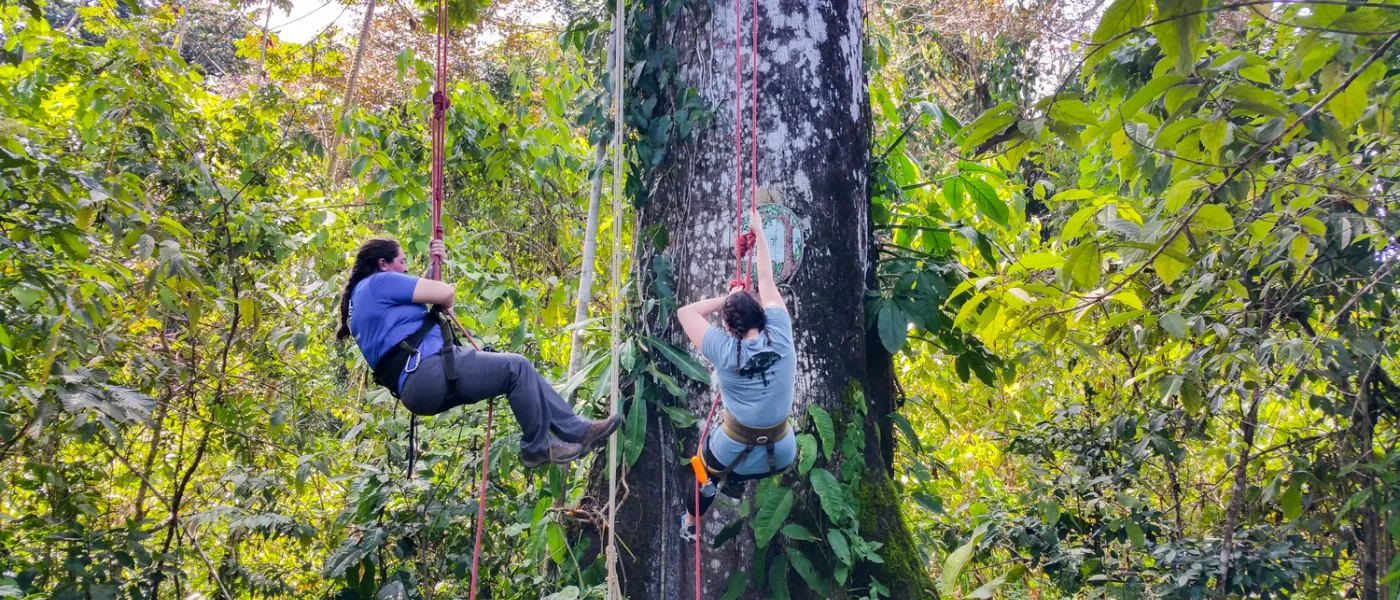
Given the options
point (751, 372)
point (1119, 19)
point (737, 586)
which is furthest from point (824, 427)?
point (1119, 19)

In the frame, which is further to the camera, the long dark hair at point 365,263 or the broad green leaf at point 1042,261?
the long dark hair at point 365,263

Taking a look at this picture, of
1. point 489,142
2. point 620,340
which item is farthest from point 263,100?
point 620,340

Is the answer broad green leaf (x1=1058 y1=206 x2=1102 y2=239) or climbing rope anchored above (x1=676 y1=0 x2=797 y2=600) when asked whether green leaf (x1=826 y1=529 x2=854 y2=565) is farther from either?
broad green leaf (x1=1058 y1=206 x2=1102 y2=239)

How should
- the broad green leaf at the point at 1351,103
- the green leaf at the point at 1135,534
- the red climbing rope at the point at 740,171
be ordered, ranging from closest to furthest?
the broad green leaf at the point at 1351,103
the red climbing rope at the point at 740,171
the green leaf at the point at 1135,534

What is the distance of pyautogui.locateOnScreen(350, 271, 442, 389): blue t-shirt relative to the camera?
9.30 feet

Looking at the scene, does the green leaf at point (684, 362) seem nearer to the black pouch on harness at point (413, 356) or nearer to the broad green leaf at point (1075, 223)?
the black pouch on harness at point (413, 356)

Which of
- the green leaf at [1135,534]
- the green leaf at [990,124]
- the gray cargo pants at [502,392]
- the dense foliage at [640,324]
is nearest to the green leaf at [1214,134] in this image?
the dense foliage at [640,324]

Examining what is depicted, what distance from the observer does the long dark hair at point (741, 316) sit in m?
2.63

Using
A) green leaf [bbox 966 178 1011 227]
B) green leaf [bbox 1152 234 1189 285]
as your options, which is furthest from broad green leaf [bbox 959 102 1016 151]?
green leaf [bbox 966 178 1011 227]

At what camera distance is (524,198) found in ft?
16.9

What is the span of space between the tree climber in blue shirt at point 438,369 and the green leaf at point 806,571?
2.41 feet

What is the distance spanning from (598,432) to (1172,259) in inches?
73.1

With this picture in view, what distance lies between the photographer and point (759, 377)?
8.80 feet

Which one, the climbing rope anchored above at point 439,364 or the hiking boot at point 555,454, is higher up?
the climbing rope anchored above at point 439,364
